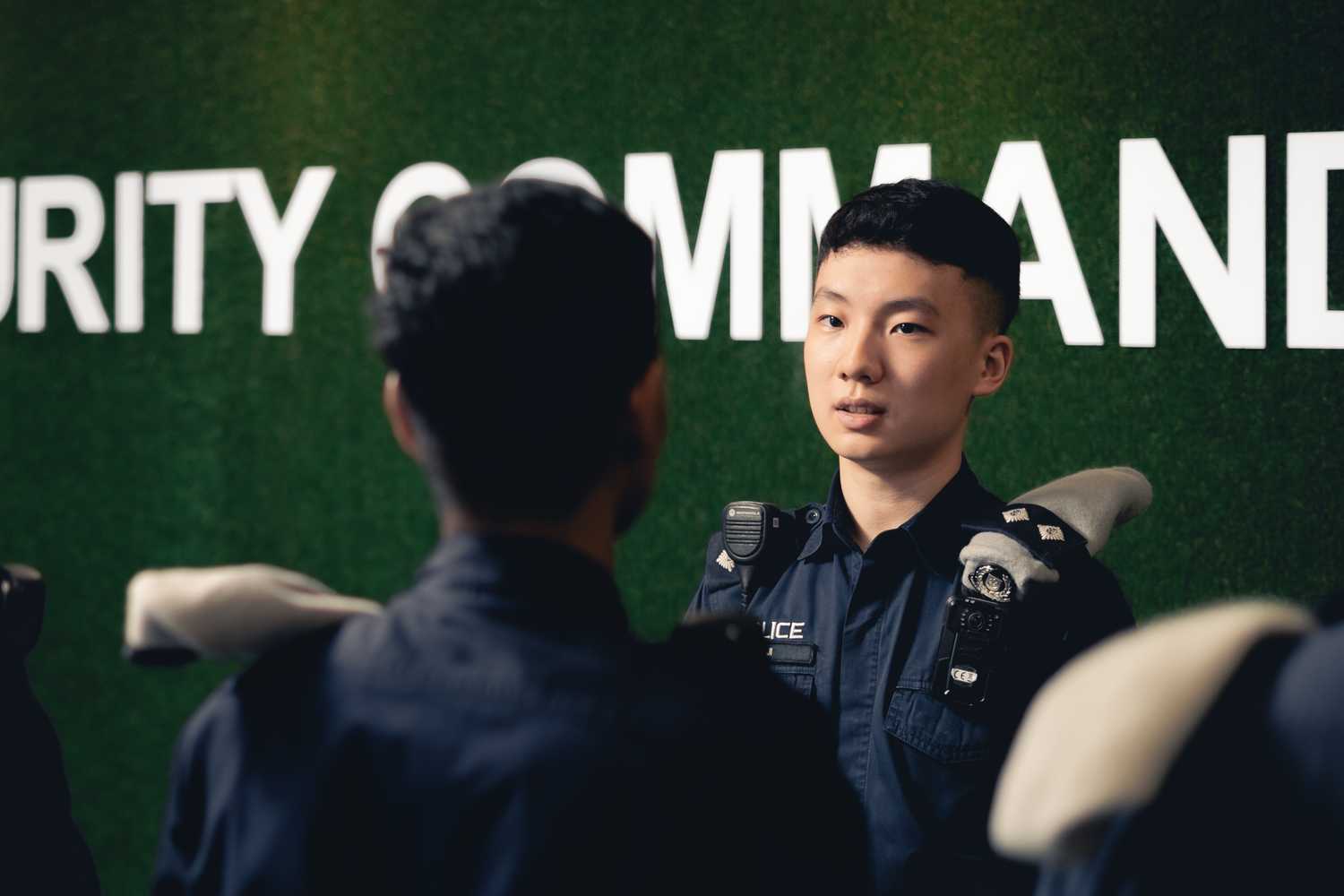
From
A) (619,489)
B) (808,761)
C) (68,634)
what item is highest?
(619,489)

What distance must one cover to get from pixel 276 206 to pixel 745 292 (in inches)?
36.9

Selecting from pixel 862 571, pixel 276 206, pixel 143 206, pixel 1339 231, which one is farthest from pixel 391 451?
pixel 1339 231

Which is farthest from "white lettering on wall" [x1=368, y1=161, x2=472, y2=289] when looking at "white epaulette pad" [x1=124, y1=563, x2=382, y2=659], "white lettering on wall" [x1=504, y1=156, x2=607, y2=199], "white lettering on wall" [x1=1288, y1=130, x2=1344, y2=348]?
"white epaulette pad" [x1=124, y1=563, x2=382, y2=659]

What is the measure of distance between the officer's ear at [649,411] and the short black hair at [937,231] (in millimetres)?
769

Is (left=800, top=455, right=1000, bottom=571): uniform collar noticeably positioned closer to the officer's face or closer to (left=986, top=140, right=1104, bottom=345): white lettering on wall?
the officer's face

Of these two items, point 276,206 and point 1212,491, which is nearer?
point 1212,491

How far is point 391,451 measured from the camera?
257cm

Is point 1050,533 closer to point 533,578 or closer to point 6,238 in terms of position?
point 533,578

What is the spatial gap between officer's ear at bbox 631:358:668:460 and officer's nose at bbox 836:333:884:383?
0.68 m

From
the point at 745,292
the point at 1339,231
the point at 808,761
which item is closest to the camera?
the point at 808,761

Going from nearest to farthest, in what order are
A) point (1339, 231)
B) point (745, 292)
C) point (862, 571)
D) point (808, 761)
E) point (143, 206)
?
point (808, 761) < point (862, 571) < point (1339, 231) < point (745, 292) < point (143, 206)

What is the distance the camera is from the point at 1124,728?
1.87 ft

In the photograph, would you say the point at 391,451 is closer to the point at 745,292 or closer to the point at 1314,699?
the point at 745,292

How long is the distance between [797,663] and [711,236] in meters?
1.03
